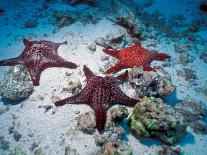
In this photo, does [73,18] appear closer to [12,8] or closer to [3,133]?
[12,8]

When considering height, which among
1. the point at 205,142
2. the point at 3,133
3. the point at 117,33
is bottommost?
the point at 3,133

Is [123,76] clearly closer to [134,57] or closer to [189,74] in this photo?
[134,57]

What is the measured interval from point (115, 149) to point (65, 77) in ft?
7.44

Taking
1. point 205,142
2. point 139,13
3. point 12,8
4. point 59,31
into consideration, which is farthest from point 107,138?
point 12,8

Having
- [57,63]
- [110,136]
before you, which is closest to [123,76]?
[110,136]

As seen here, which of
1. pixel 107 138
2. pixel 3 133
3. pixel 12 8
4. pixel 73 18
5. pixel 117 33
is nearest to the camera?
pixel 107 138

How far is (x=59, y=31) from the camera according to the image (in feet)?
25.0

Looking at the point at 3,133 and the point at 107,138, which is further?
the point at 3,133

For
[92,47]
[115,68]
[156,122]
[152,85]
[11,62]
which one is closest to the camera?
[156,122]

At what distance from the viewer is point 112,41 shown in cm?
693

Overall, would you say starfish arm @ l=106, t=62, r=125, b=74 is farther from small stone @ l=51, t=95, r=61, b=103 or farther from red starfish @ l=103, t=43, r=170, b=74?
small stone @ l=51, t=95, r=61, b=103

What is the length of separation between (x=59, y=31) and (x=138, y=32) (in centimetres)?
218

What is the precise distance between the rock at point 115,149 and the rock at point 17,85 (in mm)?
2112

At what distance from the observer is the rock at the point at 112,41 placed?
22.7ft
